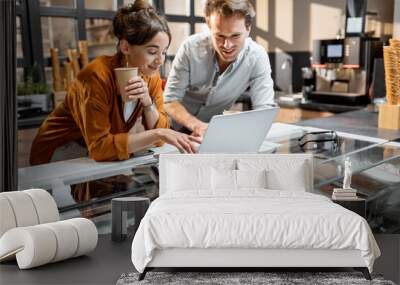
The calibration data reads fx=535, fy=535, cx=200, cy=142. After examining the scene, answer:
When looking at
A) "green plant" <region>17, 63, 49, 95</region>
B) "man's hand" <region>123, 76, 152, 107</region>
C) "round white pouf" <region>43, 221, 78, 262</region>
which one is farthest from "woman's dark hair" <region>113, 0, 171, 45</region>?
"round white pouf" <region>43, 221, 78, 262</region>

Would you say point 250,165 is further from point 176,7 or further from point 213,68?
point 176,7

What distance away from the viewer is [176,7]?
356cm

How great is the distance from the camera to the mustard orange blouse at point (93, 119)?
3500mm

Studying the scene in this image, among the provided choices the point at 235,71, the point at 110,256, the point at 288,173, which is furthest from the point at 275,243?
the point at 235,71

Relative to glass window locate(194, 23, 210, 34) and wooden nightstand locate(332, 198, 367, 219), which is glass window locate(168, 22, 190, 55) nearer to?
glass window locate(194, 23, 210, 34)

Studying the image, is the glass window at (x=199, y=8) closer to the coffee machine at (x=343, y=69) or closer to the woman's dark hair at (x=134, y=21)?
A: the woman's dark hair at (x=134, y=21)

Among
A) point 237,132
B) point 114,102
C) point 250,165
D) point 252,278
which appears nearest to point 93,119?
point 114,102

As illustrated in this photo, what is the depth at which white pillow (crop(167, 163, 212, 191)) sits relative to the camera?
3.37 metres

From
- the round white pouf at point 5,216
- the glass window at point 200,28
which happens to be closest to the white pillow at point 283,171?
the glass window at point 200,28

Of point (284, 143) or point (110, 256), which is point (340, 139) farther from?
point (110, 256)

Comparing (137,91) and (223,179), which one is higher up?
(137,91)

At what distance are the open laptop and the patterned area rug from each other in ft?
3.15

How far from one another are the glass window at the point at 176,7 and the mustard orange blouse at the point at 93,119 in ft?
1.52

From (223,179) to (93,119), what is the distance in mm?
940
